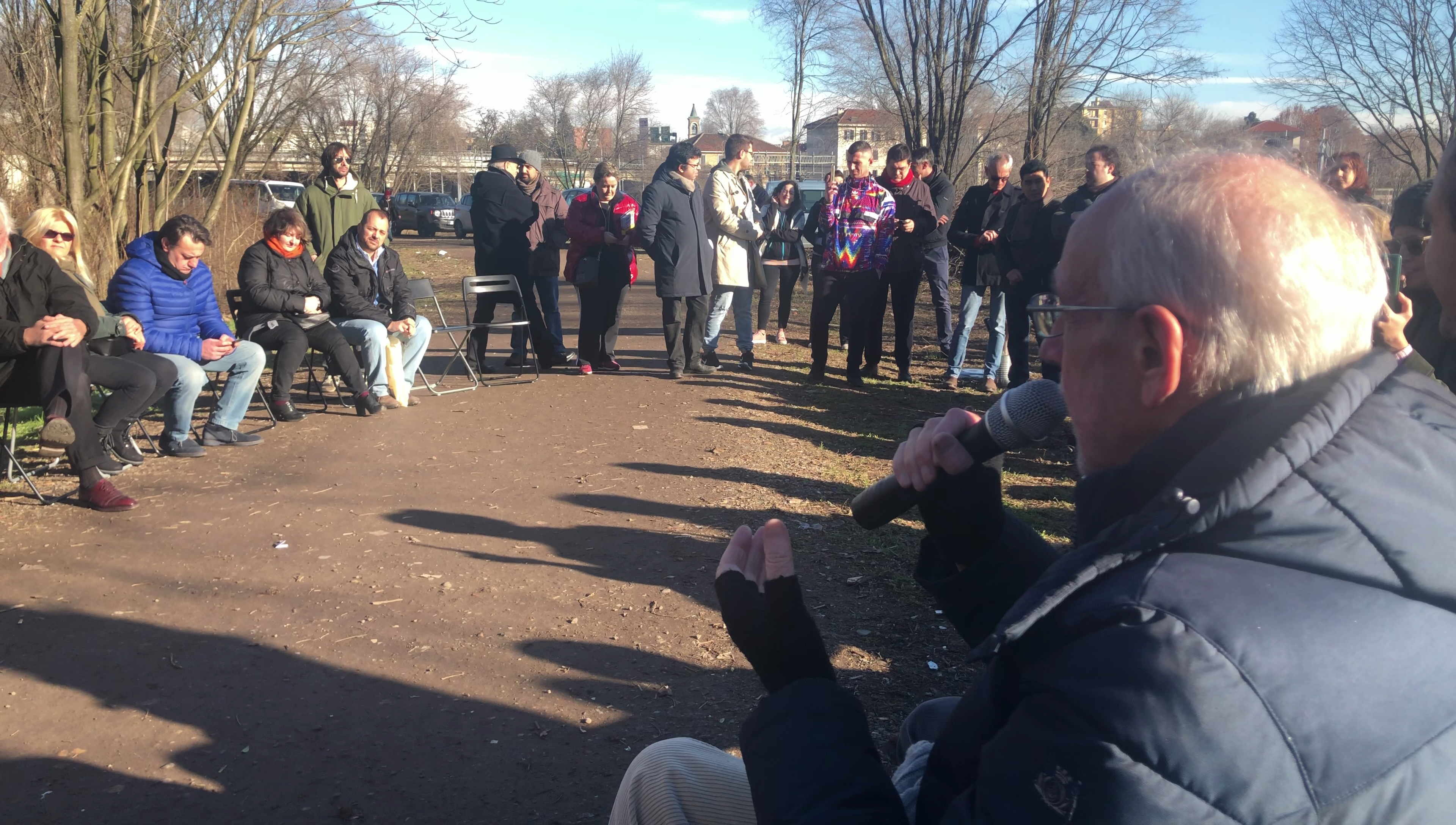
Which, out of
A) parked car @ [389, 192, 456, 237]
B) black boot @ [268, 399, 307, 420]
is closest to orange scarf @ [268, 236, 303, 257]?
black boot @ [268, 399, 307, 420]

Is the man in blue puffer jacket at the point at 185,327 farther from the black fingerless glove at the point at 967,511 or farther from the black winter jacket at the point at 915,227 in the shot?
the black fingerless glove at the point at 967,511

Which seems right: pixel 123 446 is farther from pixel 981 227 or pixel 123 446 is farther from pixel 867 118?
pixel 867 118

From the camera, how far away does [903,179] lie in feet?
29.9

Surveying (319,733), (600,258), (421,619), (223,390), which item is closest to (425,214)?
(600,258)

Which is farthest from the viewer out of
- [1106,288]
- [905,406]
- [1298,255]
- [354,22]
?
[354,22]

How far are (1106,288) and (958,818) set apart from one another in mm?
732

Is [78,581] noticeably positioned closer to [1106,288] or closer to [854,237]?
[1106,288]

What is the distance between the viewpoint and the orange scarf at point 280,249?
7611mm

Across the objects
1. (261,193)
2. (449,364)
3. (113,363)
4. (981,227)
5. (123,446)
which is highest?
(261,193)

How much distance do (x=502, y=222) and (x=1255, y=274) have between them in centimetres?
925

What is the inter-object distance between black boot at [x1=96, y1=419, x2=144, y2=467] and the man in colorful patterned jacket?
525cm

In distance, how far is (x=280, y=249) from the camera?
301 inches

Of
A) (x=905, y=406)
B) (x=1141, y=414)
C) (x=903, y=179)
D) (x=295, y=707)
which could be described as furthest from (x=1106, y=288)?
(x=903, y=179)

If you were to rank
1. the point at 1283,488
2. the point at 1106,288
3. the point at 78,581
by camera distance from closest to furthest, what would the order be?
the point at 1283,488, the point at 1106,288, the point at 78,581
